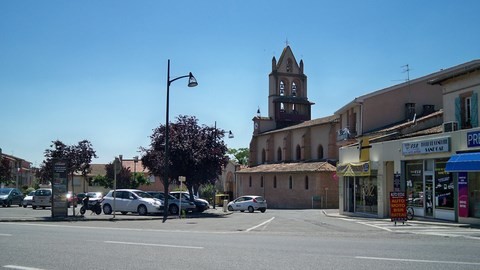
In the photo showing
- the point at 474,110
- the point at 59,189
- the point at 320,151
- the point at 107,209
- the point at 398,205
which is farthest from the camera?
the point at 320,151

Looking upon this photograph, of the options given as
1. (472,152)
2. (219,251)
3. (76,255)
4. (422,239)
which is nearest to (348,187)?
(472,152)

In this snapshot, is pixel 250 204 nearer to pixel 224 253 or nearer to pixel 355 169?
pixel 355 169

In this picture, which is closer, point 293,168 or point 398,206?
point 398,206

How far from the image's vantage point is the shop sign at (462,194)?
73.8 feet

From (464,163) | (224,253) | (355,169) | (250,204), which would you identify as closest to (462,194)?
(464,163)

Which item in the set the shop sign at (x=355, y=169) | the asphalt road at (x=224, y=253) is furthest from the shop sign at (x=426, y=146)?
the asphalt road at (x=224, y=253)

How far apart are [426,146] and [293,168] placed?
34.6 meters

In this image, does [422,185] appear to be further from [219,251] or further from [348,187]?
[219,251]

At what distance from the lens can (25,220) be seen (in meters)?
24.0

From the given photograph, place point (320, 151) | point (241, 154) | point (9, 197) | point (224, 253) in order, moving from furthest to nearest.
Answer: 1. point (241, 154)
2. point (320, 151)
3. point (9, 197)
4. point (224, 253)

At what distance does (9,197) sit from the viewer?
41.9 meters

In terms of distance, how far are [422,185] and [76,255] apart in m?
19.8

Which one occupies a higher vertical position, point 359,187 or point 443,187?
point 443,187

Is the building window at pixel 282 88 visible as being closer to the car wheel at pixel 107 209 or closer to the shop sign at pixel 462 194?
the car wheel at pixel 107 209
